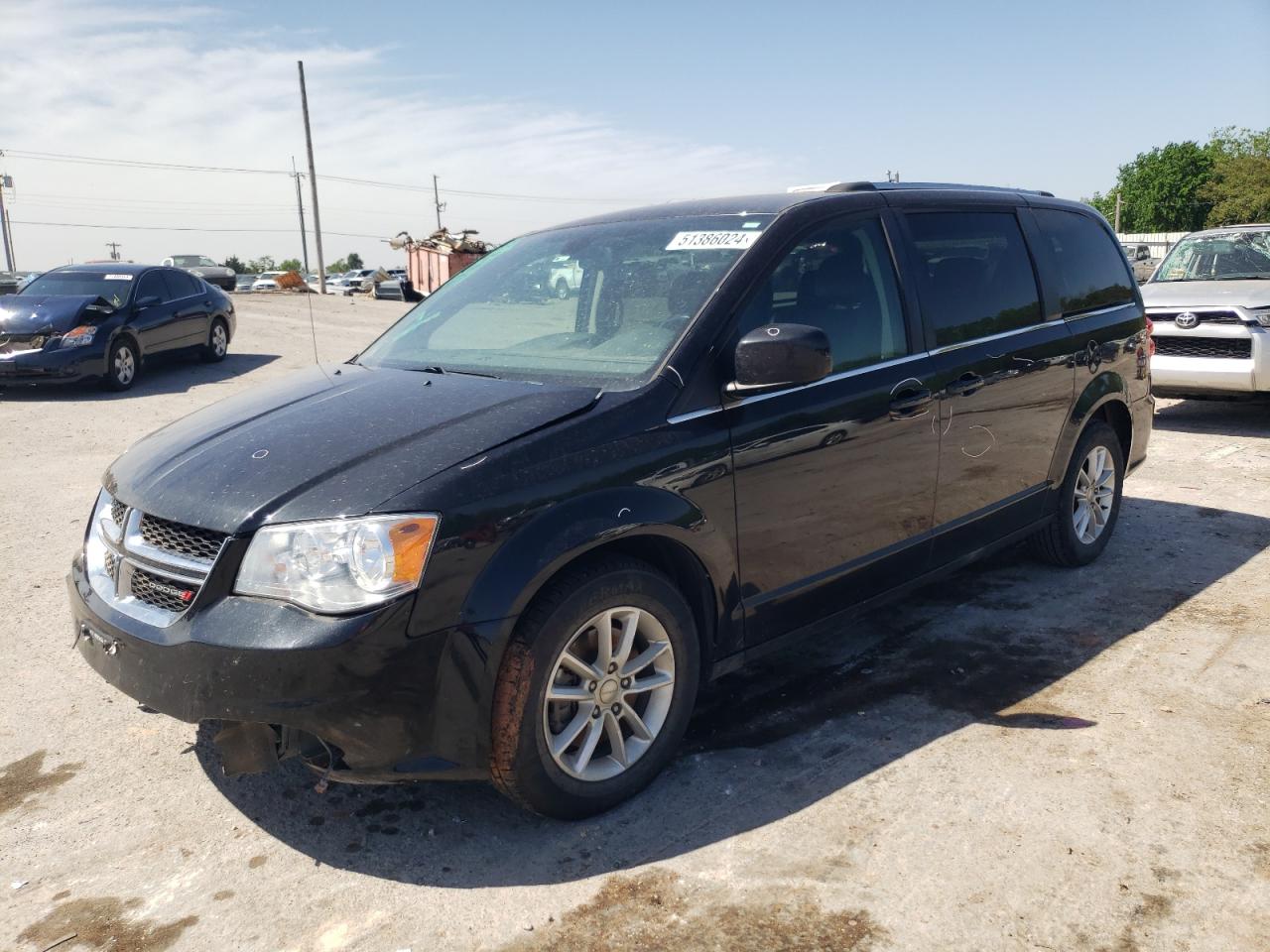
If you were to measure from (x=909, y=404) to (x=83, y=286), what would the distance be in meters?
12.4

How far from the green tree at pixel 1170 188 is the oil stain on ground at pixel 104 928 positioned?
97.3 m

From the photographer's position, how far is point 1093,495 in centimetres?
566

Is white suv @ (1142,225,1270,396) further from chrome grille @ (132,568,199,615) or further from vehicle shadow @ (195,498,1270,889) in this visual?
chrome grille @ (132,568,199,615)

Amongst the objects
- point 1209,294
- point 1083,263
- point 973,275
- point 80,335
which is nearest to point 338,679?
point 973,275

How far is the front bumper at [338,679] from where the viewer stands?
2.72m

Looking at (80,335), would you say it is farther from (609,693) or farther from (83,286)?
(609,693)

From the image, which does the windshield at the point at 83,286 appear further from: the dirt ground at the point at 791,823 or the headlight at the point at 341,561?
the headlight at the point at 341,561

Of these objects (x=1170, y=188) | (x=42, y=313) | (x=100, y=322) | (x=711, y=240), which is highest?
(x=1170, y=188)

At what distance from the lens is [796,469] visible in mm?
3658

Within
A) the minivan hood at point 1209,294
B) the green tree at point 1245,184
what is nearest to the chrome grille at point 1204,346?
the minivan hood at point 1209,294

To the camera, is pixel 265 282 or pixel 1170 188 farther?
pixel 1170 188

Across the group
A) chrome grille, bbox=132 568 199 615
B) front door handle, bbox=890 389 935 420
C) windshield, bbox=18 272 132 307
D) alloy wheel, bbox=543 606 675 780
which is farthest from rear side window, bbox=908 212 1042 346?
windshield, bbox=18 272 132 307

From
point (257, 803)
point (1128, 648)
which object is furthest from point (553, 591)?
point (1128, 648)

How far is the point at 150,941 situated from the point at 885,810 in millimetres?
2118
